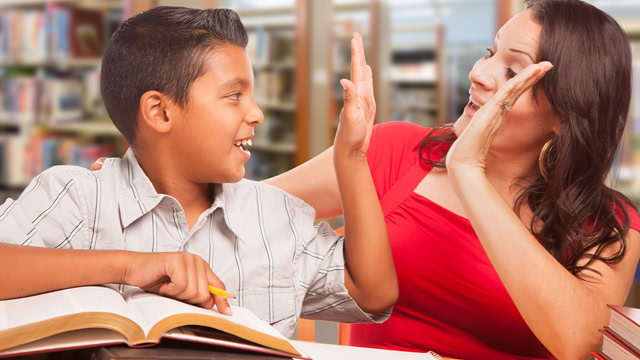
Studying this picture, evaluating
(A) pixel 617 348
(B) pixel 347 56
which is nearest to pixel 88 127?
(B) pixel 347 56

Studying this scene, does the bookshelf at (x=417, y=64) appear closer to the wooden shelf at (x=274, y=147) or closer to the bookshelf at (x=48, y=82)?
the wooden shelf at (x=274, y=147)

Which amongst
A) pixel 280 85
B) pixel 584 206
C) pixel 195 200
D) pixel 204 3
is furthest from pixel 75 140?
pixel 584 206

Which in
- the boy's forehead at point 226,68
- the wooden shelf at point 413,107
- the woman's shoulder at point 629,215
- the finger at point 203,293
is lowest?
the wooden shelf at point 413,107

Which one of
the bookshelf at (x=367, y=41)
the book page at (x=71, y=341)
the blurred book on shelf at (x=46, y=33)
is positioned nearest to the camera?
the book page at (x=71, y=341)

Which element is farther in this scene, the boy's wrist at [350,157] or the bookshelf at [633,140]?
the bookshelf at [633,140]

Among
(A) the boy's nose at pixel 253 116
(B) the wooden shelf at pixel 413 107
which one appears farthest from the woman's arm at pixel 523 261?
(B) the wooden shelf at pixel 413 107

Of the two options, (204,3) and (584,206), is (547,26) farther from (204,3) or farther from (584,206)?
(204,3)

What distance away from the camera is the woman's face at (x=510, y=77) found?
3.82 feet

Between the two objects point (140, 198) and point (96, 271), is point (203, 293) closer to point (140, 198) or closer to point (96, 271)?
point (96, 271)

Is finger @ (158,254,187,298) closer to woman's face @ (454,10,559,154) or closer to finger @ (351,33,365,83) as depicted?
finger @ (351,33,365,83)

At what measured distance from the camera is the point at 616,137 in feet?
4.17

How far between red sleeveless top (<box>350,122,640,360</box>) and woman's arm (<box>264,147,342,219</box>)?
12 cm

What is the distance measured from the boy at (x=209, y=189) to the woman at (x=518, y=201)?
0.20 metres

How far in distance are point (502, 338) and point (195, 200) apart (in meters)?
0.65
